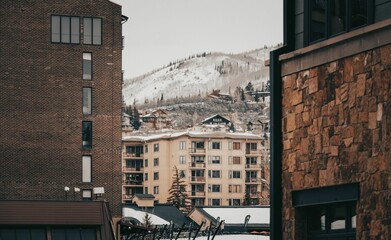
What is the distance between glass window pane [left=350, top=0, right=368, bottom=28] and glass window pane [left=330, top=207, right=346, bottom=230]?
11.1 feet

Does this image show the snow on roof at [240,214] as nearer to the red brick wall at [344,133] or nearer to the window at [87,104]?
the window at [87,104]

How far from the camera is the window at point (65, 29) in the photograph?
9994 cm

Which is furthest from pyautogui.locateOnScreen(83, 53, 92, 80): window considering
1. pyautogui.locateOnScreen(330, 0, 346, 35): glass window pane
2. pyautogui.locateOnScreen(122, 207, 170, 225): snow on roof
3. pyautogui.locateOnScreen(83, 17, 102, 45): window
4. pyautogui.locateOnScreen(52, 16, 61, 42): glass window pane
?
pyautogui.locateOnScreen(330, 0, 346, 35): glass window pane

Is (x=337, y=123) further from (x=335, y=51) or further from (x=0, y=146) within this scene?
(x=0, y=146)

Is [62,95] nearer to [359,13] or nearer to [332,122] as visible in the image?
[332,122]

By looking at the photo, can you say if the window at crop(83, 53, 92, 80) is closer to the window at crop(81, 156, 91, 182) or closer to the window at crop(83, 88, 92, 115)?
the window at crop(83, 88, 92, 115)

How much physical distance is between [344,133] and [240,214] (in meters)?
139

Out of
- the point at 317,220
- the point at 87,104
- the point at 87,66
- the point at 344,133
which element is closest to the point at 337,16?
the point at 344,133

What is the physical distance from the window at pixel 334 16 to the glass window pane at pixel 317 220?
325 cm

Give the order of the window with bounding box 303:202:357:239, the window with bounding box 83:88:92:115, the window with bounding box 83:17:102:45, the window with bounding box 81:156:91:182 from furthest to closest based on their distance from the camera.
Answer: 1. the window with bounding box 83:17:102:45
2. the window with bounding box 83:88:92:115
3. the window with bounding box 81:156:91:182
4. the window with bounding box 303:202:357:239

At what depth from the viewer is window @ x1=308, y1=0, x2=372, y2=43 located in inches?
918

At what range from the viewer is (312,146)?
80.7 ft

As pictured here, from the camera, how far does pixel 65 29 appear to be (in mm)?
100375

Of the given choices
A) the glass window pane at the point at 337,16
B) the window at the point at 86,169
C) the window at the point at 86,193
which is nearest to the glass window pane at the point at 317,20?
the glass window pane at the point at 337,16
